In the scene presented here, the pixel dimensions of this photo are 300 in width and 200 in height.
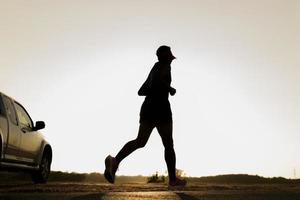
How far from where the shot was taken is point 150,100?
9.87m

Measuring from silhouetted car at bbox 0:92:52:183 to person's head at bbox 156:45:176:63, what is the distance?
310 centimetres

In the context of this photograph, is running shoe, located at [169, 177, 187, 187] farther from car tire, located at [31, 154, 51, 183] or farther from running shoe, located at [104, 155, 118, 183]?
car tire, located at [31, 154, 51, 183]

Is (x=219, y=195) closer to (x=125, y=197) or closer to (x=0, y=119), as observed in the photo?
(x=125, y=197)

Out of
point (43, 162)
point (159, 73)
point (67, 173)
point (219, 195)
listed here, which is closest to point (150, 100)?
point (159, 73)

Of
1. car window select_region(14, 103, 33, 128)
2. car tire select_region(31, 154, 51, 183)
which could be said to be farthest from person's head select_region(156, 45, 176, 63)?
car tire select_region(31, 154, 51, 183)

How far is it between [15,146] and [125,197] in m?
4.79

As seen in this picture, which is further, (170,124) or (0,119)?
(0,119)

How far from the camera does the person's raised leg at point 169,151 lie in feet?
32.1

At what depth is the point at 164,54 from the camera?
9914mm

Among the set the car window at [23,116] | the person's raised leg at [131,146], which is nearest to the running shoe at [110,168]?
A: the person's raised leg at [131,146]

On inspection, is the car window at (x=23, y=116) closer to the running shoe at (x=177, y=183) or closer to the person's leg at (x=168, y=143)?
the person's leg at (x=168, y=143)

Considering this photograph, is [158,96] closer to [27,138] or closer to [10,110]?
[10,110]

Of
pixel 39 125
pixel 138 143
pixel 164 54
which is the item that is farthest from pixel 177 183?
pixel 39 125

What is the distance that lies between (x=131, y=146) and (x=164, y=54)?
1.63m
